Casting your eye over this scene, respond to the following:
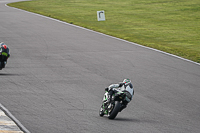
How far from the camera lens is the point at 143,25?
34.0m

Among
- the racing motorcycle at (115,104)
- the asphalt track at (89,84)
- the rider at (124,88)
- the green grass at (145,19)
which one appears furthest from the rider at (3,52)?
the green grass at (145,19)

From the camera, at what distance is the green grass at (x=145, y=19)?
26.0 metres

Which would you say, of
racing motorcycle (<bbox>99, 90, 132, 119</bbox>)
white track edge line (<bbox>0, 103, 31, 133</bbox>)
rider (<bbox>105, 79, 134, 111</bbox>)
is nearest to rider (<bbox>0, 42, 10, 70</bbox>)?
white track edge line (<bbox>0, 103, 31, 133</bbox>)

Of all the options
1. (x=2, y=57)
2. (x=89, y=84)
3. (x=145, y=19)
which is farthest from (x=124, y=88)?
(x=145, y=19)

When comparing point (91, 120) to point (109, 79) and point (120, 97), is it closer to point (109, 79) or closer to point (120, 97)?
point (120, 97)

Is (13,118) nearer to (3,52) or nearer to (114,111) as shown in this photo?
(114,111)

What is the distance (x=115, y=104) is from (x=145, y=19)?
91.6ft

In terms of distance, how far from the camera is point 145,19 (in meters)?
37.6

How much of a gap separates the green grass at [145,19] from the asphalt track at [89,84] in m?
2.96

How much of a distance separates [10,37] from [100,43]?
576 centimetres

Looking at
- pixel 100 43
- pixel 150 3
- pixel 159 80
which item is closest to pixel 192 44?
pixel 100 43

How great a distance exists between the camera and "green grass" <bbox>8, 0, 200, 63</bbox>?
26.0 metres

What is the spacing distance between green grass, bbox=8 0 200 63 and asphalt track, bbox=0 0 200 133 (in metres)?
2.96

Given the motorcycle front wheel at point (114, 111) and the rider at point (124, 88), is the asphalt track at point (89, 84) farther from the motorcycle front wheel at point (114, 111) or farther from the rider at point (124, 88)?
the rider at point (124, 88)
